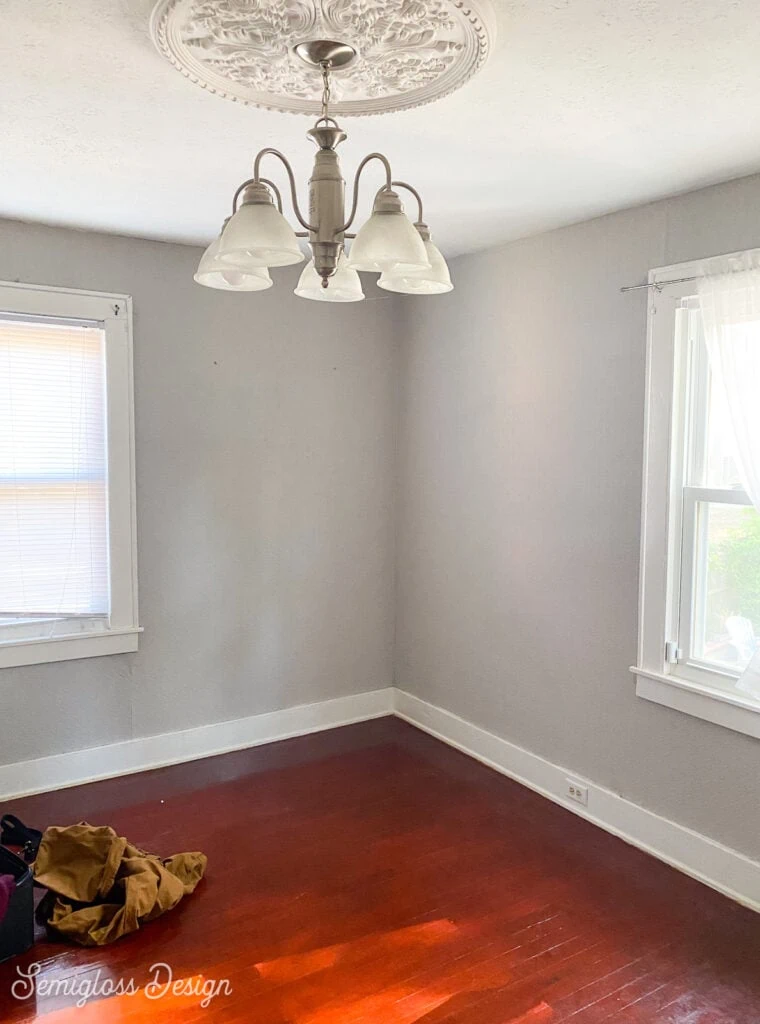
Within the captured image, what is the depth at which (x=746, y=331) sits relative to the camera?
2.45 metres

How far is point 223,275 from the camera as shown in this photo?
1.84 meters

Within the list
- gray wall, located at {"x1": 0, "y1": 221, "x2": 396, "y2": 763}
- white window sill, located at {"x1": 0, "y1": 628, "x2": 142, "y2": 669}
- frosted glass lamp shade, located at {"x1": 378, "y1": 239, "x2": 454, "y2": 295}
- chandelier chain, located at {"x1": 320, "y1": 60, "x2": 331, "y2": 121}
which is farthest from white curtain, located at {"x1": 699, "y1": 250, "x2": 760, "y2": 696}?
white window sill, located at {"x1": 0, "y1": 628, "x2": 142, "y2": 669}

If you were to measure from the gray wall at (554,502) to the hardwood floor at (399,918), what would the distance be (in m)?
0.35

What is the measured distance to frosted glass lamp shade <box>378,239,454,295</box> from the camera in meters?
1.78

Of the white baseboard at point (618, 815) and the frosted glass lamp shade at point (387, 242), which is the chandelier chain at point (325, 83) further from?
the white baseboard at point (618, 815)

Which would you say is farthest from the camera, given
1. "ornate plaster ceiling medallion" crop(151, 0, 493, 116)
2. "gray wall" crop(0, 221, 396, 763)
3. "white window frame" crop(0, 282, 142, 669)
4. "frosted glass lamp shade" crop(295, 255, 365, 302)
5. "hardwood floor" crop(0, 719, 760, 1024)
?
"gray wall" crop(0, 221, 396, 763)

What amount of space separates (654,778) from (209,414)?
7.96 feet

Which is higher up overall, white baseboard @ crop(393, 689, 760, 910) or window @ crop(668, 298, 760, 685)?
window @ crop(668, 298, 760, 685)

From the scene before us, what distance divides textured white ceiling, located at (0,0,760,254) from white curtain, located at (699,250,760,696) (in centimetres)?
Result: 33

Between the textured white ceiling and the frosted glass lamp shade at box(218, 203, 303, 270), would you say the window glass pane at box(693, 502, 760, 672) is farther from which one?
the frosted glass lamp shade at box(218, 203, 303, 270)

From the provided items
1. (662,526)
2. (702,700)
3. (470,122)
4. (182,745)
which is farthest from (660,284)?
(182,745)

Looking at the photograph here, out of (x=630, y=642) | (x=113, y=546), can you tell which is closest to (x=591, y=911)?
(x=630, y=642)

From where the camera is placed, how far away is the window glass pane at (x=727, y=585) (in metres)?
2.60

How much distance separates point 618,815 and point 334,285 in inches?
90.0
